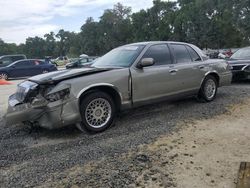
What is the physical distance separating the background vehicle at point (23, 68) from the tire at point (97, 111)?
16.7m

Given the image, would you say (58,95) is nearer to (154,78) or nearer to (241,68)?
(154,78)

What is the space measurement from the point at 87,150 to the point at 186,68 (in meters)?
3.35

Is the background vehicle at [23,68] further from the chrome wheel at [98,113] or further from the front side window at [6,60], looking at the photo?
the chrome wheel at [98,113]

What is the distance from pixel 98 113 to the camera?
227 inches

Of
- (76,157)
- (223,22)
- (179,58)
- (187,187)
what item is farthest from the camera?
(223,22)

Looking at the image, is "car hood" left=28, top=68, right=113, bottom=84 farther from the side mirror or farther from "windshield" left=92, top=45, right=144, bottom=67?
the side mirror

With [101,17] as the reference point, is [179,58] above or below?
below

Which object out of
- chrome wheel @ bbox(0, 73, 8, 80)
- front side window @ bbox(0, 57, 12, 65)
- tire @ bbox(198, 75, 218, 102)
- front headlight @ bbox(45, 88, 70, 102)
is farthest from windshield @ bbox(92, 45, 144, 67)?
front side window @ bbox(0, 57, 12, 65)

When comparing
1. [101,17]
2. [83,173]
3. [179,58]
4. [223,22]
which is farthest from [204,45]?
Answer: [83,173]

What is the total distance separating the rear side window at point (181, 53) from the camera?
7262 mm

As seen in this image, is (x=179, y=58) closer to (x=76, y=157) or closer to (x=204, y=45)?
(x=76, y=157)

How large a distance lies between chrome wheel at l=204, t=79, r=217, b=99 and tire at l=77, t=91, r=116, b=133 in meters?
2.86

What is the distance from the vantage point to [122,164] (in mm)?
4227

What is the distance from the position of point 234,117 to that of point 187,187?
Answer: 3.29 metres
